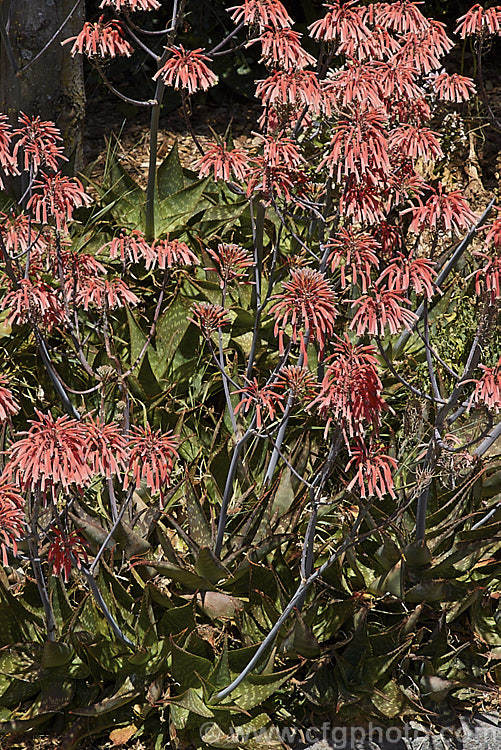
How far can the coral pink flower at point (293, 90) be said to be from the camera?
8.07 feet

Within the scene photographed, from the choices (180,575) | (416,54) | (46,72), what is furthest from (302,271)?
(46,72)

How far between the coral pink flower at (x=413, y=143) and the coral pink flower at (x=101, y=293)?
37.8 inches

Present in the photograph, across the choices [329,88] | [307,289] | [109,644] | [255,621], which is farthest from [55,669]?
[329,88]

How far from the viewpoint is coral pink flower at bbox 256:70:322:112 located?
246cm

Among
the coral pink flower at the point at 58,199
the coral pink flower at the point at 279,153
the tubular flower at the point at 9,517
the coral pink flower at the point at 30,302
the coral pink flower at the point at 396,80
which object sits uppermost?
the coral pink flower at the point at 396,80

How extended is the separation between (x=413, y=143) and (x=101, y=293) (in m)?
1.10

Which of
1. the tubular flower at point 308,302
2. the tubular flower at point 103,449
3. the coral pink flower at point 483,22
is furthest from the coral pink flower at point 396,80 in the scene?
the tubular flower at point 103,449

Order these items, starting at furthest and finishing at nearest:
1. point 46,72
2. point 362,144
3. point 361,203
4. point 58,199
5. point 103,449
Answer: point 46,72, point 58,199, point 361,203, point 362,144, point 103,449

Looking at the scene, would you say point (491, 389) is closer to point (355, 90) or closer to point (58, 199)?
point (355, 90)

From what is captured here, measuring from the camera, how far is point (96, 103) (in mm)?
5492

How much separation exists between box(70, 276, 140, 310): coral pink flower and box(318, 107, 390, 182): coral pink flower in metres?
0.81

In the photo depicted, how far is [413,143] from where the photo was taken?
8.10ft

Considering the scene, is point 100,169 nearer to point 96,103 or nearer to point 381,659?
point 96,103

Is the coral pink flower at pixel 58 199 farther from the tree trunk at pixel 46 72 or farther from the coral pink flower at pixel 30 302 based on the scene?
the tree trunk at pixel 46 72
